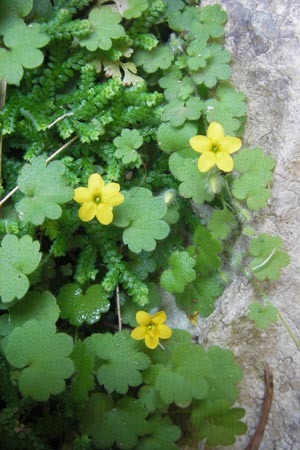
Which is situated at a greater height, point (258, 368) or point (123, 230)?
point (123, 230)

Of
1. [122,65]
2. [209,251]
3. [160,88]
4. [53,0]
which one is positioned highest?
[53,0]

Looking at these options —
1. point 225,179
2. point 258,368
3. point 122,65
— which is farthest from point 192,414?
point 122,65

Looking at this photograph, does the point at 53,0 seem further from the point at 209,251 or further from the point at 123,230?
the point at 209,251

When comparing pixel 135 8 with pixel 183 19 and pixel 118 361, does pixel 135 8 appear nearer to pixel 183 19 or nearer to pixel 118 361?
pixel 183 19

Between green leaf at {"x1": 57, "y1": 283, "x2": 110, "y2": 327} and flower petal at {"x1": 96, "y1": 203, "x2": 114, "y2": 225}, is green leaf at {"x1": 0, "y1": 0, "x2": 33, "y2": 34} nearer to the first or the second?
flower petal at {"x1": 96, "y1": 203, "x2": 114, "y2": 225}

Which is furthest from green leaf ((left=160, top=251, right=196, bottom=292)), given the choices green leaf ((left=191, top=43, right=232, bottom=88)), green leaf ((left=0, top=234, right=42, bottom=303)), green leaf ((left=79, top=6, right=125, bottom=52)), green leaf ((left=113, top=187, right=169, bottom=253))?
green leaf ((left=79, top=6, right=125, bottom=52))

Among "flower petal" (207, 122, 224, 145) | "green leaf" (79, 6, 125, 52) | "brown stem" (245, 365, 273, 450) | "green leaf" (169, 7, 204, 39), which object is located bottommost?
"brown stem" (245, 365, 273, 450)

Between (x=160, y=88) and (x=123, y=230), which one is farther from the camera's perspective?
(x=160, y=88)

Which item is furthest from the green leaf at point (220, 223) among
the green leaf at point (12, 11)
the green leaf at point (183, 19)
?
the green leaf at point (12, 11)
